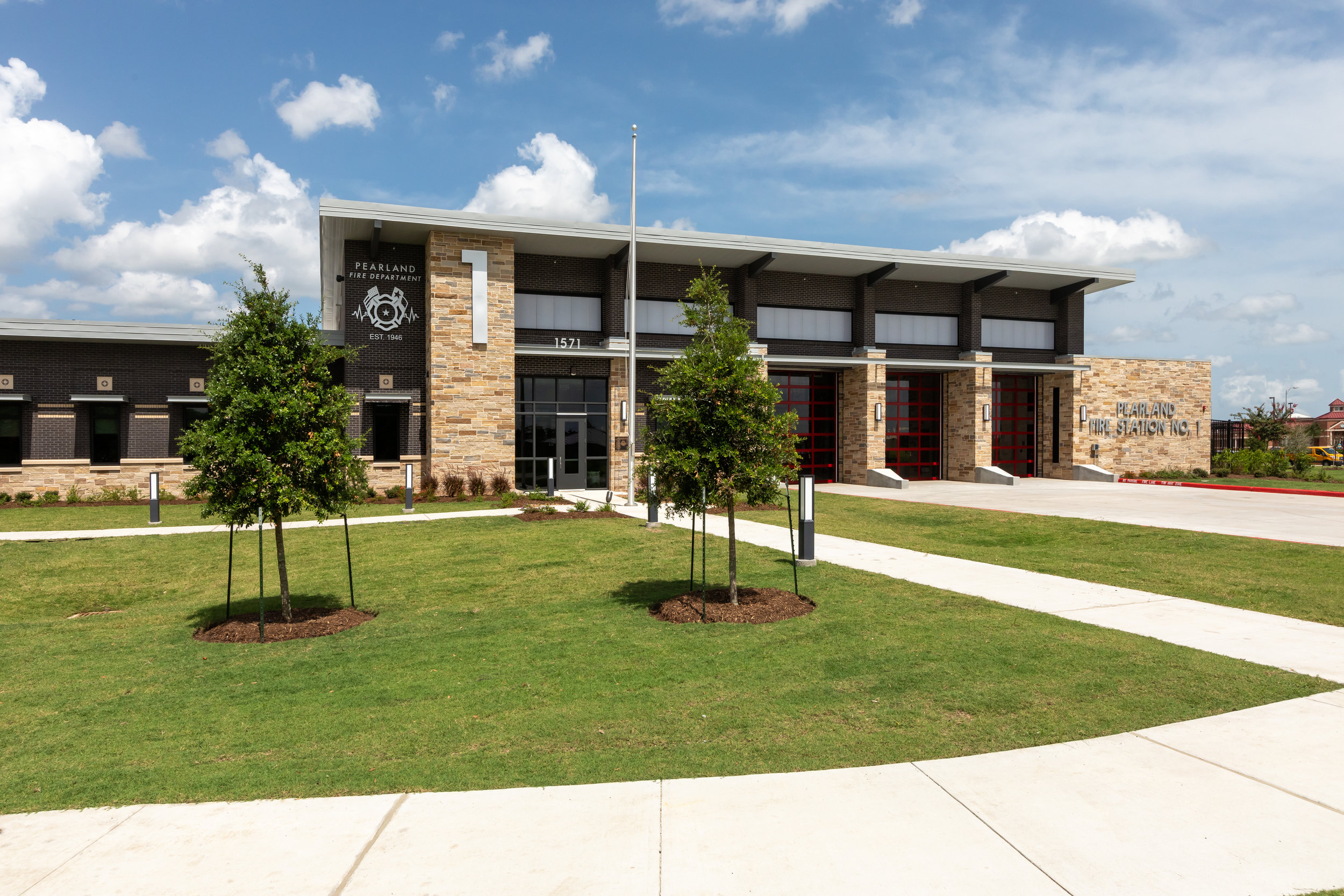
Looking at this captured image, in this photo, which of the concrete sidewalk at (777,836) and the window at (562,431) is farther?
the window at (562,431)

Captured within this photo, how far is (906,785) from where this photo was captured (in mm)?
4254

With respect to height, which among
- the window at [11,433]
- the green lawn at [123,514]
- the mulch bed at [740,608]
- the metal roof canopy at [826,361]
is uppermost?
the metal roof canopy at [826,361]

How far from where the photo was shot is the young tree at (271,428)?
26.2ft

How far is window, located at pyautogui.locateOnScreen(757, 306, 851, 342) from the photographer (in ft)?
100

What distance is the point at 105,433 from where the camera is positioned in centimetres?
2456

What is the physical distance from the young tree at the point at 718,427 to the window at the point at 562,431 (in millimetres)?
18389

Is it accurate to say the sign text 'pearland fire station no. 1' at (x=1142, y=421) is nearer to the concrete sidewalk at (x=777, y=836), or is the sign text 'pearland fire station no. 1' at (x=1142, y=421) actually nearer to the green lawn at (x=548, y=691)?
the green lawn at (x=548, y=691)

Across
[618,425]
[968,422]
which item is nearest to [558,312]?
[618,425]

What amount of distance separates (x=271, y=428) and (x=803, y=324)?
2568 centimetres

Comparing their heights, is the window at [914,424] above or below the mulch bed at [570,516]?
above

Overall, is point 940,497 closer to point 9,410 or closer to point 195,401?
point 195,401

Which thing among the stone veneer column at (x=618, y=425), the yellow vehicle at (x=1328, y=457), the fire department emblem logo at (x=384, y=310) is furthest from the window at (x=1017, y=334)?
the yellow vehicle at (x=1328, y=457)

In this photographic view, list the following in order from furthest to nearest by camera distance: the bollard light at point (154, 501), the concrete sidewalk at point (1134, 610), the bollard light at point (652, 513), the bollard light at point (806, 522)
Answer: the bollard light at point (154, 501), the bollard light at point (652, 513), the bollard light at point (806, 522), the concrete sidewalk at point (1134, 610)

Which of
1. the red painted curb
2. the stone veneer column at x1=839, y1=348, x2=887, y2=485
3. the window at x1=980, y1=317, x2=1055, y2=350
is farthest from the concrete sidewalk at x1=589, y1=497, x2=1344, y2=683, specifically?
the window at x1=980, y1=317, x2=1055, y2=350
